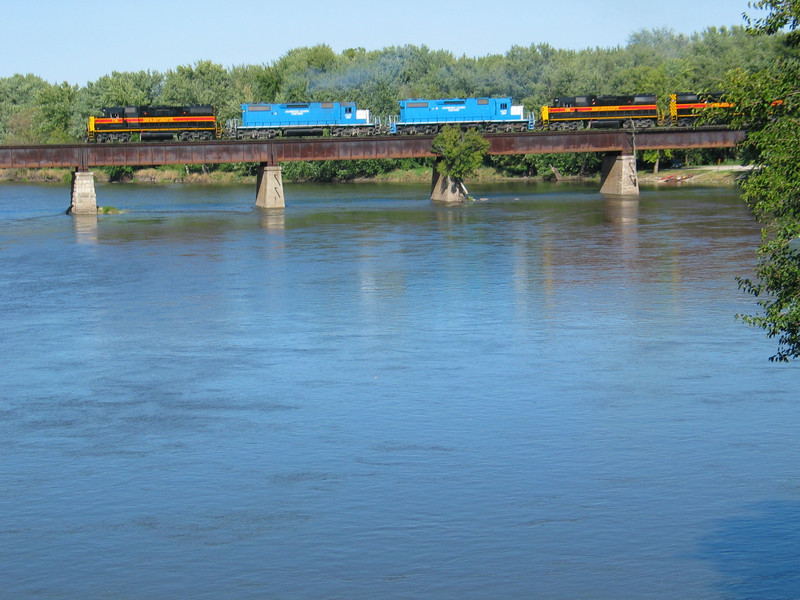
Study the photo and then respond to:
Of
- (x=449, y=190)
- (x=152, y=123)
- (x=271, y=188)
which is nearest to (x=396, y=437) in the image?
(x=271, y=188)

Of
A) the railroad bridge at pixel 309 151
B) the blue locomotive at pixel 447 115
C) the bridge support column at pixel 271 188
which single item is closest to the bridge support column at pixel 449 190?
the railroad bridge at pixel 309 151

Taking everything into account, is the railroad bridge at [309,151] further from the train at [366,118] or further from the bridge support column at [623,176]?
the train at [366,118]

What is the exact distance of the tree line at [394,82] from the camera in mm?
124062

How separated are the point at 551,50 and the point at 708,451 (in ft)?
427

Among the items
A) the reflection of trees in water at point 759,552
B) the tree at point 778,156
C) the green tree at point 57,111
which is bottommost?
the reflection of trees in water at point 759,552

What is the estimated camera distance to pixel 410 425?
23.3 m

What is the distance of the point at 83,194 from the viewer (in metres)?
80.4

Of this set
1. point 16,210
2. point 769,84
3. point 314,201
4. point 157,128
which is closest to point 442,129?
point 314,201

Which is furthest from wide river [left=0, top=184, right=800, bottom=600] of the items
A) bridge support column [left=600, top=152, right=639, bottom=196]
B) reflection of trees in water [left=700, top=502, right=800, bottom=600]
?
bridge support column [left=600, top=152, right=639, bottom=196]

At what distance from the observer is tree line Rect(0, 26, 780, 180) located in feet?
407

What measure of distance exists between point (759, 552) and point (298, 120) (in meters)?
77.5

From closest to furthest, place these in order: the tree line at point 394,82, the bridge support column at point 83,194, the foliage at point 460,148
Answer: the bridge support column at point 83,194, the foliage at point 460,148, the tree line at point 394,82

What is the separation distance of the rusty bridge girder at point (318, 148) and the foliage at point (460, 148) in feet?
6.55

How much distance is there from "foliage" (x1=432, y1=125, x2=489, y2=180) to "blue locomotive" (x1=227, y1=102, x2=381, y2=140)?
836 cm
